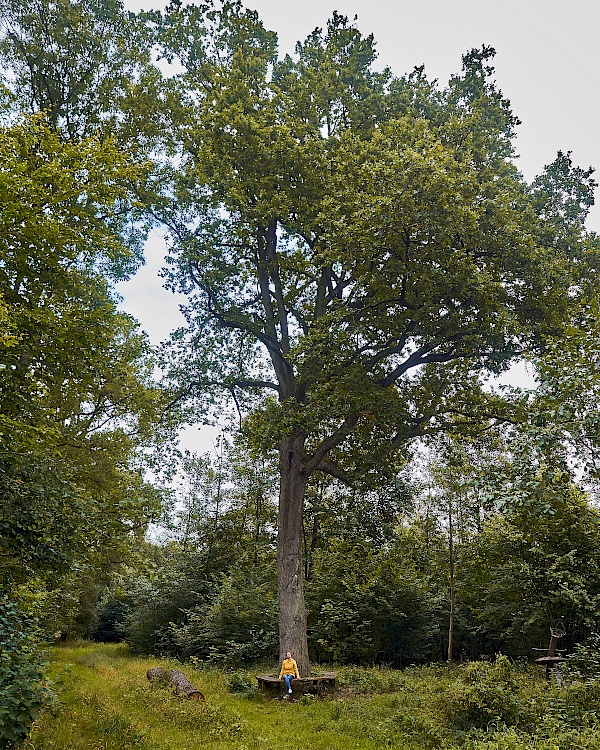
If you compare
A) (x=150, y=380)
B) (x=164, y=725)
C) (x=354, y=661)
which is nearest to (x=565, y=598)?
(x=164, y=725)

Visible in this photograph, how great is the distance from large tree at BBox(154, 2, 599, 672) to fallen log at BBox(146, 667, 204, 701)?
246 centimetres

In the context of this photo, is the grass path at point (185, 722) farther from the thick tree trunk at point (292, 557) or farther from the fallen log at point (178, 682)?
the thick tree trunk at point (292, 557)

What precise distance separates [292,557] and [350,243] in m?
7.74

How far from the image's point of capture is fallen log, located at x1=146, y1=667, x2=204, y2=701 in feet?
37.2

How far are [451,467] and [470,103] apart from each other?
966 centimetres

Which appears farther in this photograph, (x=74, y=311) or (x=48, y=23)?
(x=48, y=23)

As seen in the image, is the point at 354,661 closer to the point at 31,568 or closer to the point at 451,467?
the point at 451,467

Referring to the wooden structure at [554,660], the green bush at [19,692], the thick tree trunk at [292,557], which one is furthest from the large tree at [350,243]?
the green bush at [19,692]

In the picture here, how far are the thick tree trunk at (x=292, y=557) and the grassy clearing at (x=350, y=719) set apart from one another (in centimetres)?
154

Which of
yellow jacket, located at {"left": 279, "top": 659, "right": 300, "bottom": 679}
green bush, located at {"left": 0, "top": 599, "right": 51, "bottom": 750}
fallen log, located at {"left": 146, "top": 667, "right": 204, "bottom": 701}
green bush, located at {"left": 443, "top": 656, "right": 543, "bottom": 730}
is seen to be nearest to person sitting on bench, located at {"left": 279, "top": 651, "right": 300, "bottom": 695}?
yellow jacket, located at {"left": 279, "top": 659, "right": 300, "bottom": 679}

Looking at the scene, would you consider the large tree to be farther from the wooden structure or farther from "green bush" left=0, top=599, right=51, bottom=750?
"green bush" left=0, top=599, right=51, bottom=750

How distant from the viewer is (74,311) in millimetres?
8359

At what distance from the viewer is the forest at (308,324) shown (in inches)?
324

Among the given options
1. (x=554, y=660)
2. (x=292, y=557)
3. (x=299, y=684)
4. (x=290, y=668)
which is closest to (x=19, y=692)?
(x=290, y=668)
